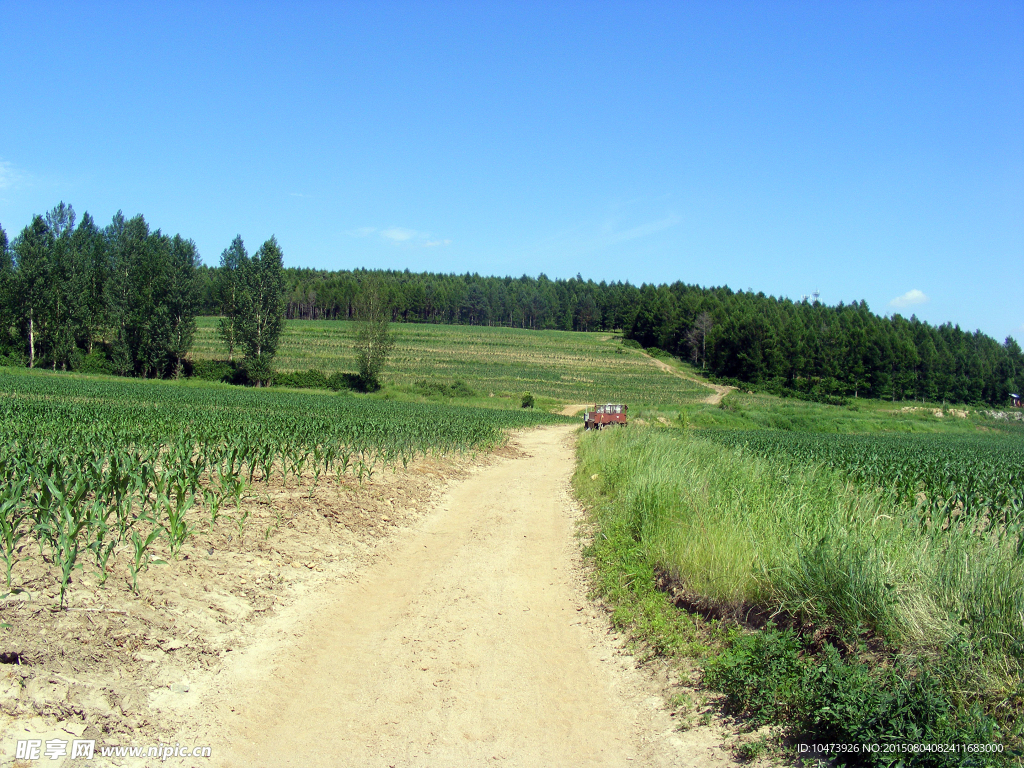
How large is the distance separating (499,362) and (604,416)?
170ft

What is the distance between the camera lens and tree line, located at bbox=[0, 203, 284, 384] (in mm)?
55188

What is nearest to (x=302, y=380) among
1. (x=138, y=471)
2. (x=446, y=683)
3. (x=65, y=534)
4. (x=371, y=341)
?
(x=371, y=341)

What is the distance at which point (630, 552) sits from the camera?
764 cm

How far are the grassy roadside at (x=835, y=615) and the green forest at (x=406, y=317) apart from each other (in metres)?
58.3

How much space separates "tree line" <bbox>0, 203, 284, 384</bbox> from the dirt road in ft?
187

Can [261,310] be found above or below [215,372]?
above

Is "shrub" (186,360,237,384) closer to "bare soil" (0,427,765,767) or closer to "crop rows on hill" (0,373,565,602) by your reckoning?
"crop rows on hill" (0,373,565,602)

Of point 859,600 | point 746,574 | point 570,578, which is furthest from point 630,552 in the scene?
point 859,600

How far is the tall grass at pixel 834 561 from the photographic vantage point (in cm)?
392

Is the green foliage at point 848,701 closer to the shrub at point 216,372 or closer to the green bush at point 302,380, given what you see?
the green bush at point 302,380

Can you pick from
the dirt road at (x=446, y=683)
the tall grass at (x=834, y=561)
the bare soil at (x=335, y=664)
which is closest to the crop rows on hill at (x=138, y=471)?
the bare soil at (x=335, y=664)

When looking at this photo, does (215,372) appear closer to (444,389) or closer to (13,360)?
(13,360)

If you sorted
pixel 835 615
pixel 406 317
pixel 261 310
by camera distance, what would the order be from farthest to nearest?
1. pixel 406 317
2. pixel 261 310
3. pixel 835 615

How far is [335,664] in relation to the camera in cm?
521
